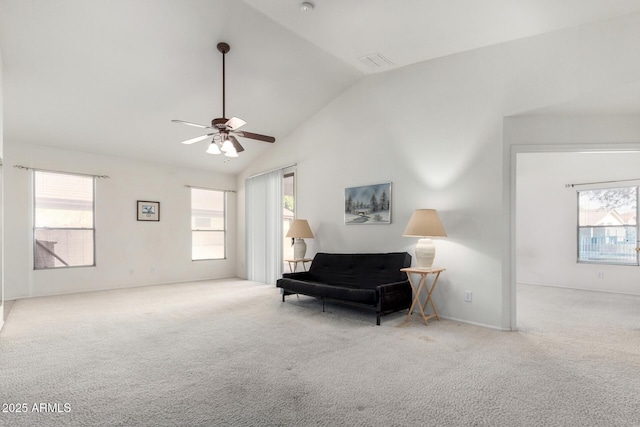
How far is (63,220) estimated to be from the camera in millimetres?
5949

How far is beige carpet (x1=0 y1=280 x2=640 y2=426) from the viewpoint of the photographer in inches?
82.0

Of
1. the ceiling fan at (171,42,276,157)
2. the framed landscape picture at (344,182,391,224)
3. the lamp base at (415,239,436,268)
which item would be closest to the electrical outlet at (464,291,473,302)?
the lamp base at (415,239,436,268)

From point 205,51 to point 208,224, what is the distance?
4.35 metres

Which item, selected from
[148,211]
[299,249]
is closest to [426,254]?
[299,249]

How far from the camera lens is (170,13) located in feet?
11.9

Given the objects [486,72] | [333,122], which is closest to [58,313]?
[333,122]

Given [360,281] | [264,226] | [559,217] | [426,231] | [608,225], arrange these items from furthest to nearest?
1. [264,226]
2. [559,217]
3. [608,225]
4. [360,281]
5. [426,231]

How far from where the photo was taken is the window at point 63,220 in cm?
574

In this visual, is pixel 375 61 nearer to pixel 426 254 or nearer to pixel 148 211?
pixel 426 254

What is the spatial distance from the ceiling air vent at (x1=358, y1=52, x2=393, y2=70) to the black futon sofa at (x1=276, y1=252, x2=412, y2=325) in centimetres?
256

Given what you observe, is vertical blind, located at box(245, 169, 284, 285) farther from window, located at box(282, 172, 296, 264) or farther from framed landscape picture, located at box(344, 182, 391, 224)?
framed landscape picture, located at box(344, 182, 391, 224)

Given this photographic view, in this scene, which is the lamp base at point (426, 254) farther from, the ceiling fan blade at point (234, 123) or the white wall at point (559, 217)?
the white wall at point (559, 217)

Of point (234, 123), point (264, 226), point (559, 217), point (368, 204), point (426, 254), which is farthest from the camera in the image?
point (264, 226)

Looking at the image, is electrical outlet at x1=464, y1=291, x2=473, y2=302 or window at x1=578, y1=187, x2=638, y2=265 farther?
window at x1=578, y1=187, x2=638, y2=265
